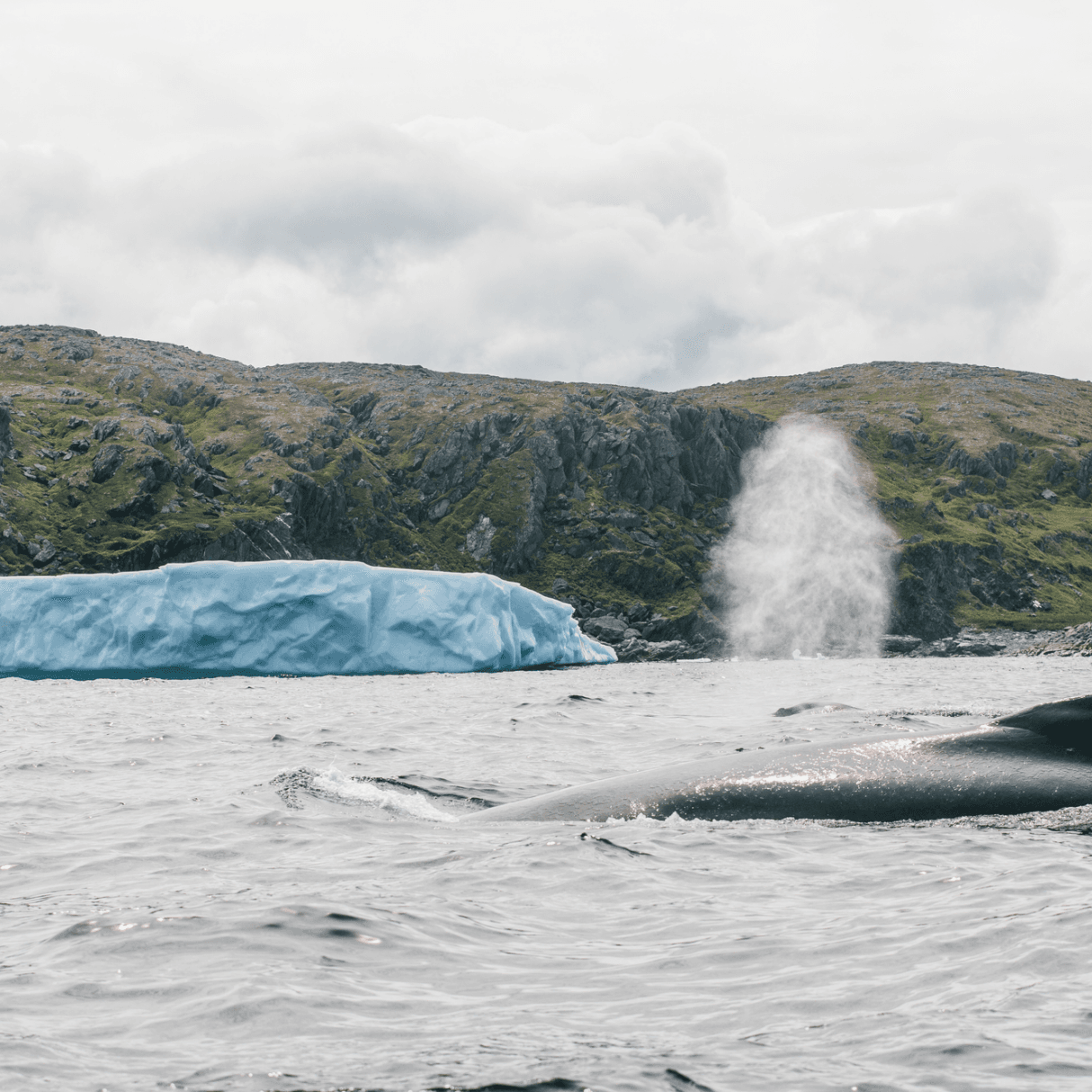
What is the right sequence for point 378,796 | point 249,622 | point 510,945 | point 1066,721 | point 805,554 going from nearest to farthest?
point 510,945
point 1066,721
point 378,796
point 249,622
point 805,554

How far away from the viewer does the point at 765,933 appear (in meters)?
6.36

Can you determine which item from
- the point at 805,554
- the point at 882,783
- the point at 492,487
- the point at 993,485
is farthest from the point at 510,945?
the point at 993,485

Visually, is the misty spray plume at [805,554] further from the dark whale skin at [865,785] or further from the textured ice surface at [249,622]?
the dark whale skin at [865,785]

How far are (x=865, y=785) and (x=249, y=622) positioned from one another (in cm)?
4856

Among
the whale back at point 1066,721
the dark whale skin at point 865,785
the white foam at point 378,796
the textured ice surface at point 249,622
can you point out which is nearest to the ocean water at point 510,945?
the white foam at point 378,796

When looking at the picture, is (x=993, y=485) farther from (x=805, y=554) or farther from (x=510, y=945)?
(x=510, y=945)

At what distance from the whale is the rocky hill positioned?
101698 mm

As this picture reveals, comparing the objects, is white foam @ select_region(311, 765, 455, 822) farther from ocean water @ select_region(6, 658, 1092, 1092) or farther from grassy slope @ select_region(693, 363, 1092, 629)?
grassy slope @ select_region(693, 363, 1092, 629)

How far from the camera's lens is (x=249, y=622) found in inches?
2153

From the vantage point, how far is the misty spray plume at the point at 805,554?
123 metres

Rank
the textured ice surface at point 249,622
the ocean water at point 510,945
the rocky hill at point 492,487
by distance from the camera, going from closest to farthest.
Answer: the ocean water at point 510,945, the textured ice surface at point 249,622, the rocky hill at point 492,487

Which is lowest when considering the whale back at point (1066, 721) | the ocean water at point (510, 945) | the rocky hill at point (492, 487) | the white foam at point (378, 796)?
the white foam at point (378, 796)

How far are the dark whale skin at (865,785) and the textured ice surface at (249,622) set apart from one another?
151ft

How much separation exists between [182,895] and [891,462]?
580ft
